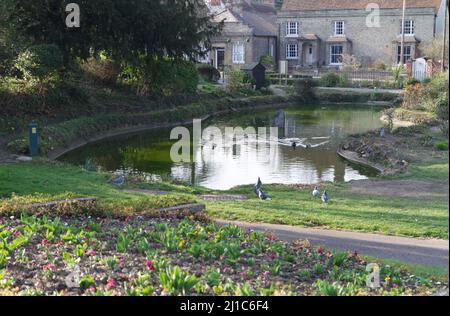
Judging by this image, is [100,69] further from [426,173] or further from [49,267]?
[49,267]

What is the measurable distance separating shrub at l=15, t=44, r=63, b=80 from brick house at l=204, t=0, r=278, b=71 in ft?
119

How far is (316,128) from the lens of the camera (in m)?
32.7

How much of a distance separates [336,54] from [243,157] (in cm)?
4223

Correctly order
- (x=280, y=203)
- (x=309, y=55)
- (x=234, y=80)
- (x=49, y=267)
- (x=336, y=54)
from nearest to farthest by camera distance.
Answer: (x=49, y=267) < (x=280, y=203) < (x=234, y=80) < (x=336, y=54) < (x=309, y=55)

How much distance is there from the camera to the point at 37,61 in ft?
84.7

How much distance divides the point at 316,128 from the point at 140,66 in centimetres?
959

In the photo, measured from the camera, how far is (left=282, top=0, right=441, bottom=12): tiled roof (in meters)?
58.8

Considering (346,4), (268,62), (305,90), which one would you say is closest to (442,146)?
(305,90)

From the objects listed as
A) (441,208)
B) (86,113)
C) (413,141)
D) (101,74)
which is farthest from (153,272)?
(101,74)

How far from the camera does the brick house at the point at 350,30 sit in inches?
2322

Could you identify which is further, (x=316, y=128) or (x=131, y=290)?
(x=316, y=128)

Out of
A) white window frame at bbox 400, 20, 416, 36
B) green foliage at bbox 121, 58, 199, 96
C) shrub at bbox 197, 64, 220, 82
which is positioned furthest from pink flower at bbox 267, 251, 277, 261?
white window frame at bbox 400, 20, 416, 36

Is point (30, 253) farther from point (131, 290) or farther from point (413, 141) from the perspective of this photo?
point (413, 141)

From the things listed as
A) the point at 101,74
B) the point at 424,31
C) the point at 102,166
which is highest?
the point at 424,31
